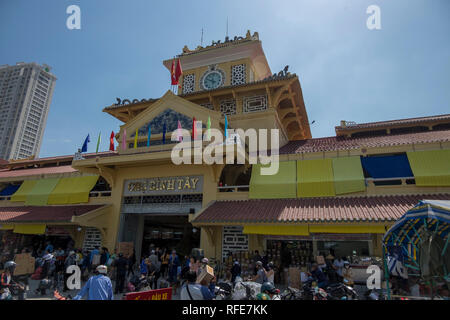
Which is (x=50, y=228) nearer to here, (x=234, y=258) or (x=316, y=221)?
(x=234, y=258)

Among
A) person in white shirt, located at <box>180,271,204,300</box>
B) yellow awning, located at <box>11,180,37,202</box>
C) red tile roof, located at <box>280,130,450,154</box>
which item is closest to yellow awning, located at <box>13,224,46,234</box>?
yellow awning, located at <box>11,180,37,202</box>

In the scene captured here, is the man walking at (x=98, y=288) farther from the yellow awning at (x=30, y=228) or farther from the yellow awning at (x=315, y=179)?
the yellow awning at (x=30, y=228)

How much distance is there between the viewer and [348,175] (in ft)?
41.2

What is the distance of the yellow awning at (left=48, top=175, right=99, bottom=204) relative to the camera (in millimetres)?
17250

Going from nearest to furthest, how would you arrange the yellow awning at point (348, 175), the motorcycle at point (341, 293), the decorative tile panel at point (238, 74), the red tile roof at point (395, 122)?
the motorcycle at point (341, 293) → the yellow awning at point (348, 175) → the red tile roof at point (395, 122) → the decorative tile panel at point (238, 74)

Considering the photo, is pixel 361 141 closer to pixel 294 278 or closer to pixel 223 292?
pixel 294 278

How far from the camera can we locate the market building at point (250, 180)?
37.9 feet

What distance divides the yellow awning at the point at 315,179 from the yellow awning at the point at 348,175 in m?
0.25

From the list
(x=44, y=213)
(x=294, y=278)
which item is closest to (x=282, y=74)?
(x=294, y=278)

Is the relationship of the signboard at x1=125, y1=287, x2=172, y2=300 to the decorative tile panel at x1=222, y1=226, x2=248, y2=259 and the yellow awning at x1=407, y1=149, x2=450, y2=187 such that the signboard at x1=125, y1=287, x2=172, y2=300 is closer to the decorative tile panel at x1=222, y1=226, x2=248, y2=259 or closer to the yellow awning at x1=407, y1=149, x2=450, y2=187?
the decorative tile panel at x1=222, y1=226, x2=248, y2=259

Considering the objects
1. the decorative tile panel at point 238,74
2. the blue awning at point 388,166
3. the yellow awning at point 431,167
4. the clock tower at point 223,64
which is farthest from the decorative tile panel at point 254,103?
the yellow awning at point 431,167

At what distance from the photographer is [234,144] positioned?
12.8 metres
